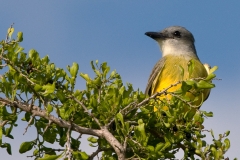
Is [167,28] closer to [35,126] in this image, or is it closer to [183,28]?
[183,28]

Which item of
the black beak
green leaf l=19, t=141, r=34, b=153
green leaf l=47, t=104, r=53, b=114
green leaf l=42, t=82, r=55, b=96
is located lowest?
green leaf l=19, t=141, r=34, b=153

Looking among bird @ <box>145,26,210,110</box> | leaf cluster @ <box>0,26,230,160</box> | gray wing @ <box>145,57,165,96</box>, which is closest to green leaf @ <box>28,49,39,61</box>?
leaf cluster @ <box>0,26,230,160</box>

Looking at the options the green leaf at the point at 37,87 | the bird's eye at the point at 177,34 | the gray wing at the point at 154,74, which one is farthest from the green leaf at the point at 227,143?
the bird's eye at the point at 177,34

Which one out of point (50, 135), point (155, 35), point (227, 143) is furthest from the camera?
point (155, 35)

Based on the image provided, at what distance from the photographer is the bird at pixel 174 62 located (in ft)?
27.3

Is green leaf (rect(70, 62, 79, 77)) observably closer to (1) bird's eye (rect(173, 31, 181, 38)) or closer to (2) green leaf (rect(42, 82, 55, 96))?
(2) green leaf (rect(42, 82, 55, 96))

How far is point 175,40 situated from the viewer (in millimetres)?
10586

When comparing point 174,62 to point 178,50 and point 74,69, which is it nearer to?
point 178,50

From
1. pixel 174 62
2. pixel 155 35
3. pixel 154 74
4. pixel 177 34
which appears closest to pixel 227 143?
pixel 154 74

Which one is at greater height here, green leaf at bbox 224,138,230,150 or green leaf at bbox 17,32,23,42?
green leaf at bbox 17,32,23,42

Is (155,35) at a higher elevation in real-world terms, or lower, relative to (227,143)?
higher

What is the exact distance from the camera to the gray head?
10031 millimetres

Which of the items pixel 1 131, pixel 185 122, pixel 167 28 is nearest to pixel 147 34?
pixel 167 28

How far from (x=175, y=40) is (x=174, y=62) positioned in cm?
166
